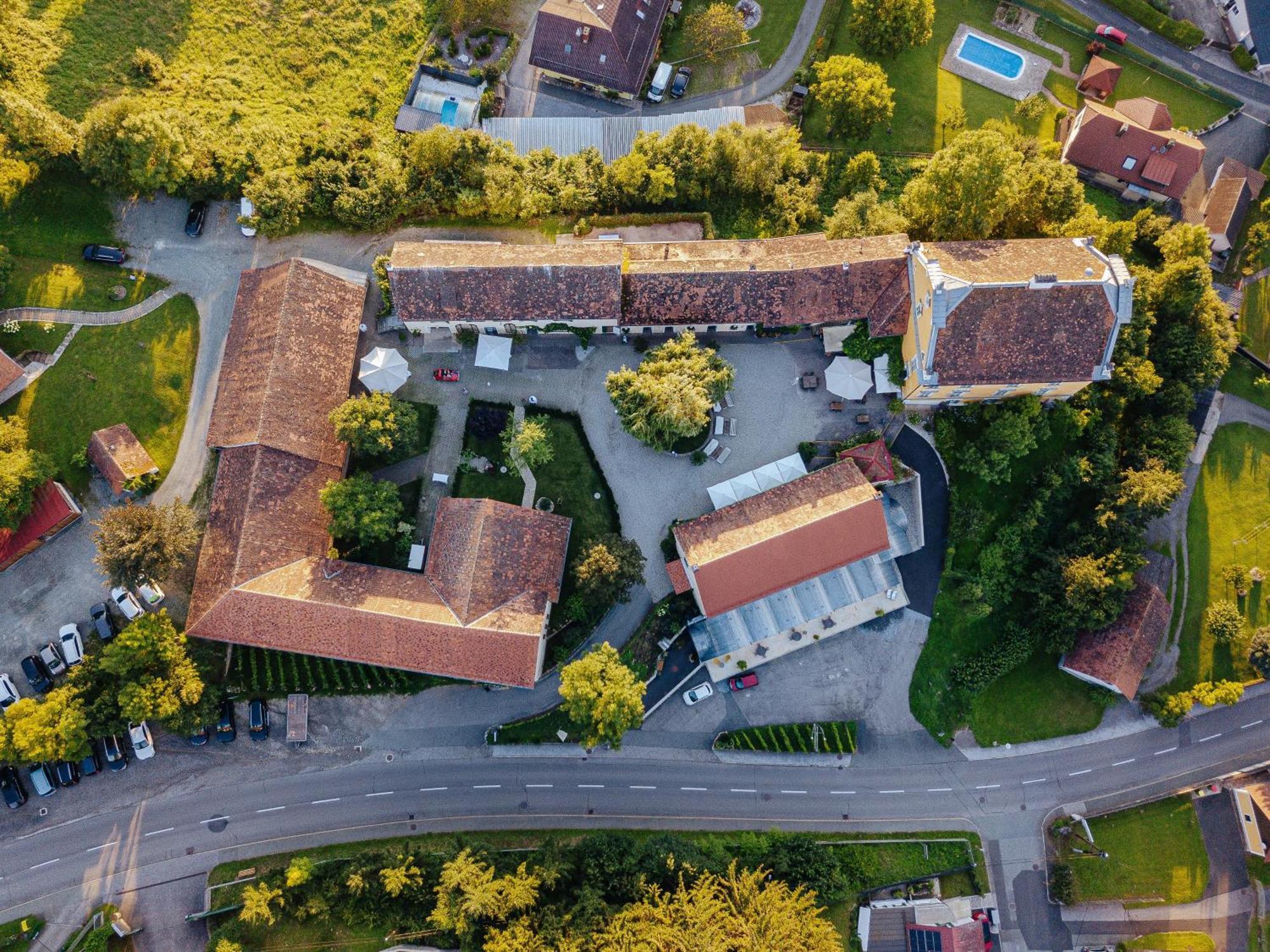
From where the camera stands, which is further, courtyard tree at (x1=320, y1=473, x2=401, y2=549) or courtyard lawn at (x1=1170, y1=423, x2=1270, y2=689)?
courtyard lawn at (x1=1170, y1=423, x2=1270, y2=689)

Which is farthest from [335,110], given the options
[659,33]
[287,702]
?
[287,702]

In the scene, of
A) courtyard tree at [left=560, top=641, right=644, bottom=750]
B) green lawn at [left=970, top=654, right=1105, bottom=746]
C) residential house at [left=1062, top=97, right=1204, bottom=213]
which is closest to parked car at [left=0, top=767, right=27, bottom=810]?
courtyard tree at [left=560, top=641, right=644, bottom=750]

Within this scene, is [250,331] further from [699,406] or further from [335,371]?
[699,406]

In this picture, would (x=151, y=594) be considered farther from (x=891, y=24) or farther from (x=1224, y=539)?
(x=1224, y=539)

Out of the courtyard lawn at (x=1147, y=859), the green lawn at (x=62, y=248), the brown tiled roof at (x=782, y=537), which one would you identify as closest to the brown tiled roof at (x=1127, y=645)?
the courtyard lawn at (x=1147, y=859)

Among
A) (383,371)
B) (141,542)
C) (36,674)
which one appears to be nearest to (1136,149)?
(383,371)

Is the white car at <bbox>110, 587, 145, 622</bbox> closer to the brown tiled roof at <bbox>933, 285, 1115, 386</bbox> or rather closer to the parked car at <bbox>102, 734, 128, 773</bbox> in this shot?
the parked car at <bbox>102, 734, 128, 773</bbox>
